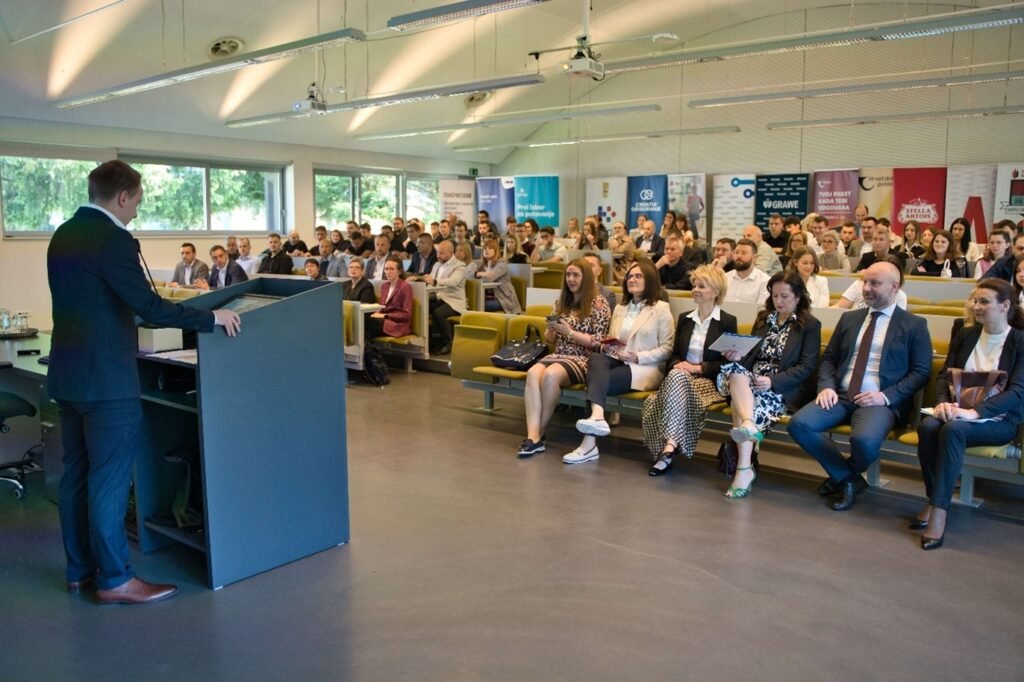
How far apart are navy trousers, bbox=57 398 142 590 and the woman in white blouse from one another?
448 cm

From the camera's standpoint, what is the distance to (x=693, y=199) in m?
15.0

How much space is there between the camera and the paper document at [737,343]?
15.1 ft

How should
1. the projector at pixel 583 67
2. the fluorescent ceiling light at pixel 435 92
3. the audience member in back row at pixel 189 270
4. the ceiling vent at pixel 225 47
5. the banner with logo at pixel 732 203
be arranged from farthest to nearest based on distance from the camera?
the banner with logo at pixel 732 203 → the ceiling vent at pixel 225 47 → the audience member in back row at pixel 189 270 → the fluorescent ceiling light at pixel 435 92 → the projector at pixel 583 67

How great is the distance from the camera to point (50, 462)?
14.0 feet

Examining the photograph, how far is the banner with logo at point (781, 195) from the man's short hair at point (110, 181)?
1263cm

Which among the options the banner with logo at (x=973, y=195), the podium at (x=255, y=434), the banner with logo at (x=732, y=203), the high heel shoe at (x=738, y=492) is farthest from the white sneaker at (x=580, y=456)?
the banner with logo at (x=732, y=203)

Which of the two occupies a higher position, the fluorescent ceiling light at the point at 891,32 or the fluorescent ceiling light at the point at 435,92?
the fluorescent ceiling light at the point at 891,32

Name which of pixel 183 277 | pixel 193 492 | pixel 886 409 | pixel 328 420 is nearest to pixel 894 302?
pixel 886 409

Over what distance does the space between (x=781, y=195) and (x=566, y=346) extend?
9.95m

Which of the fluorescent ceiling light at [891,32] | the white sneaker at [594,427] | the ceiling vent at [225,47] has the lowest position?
the white sneaker at [594,427]

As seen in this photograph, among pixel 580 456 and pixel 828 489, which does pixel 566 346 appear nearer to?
pixel 580 456

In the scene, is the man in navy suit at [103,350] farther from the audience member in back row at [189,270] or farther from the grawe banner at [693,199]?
the grawe banner at [693,199]

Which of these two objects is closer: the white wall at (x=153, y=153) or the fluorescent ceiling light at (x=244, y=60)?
the fluorescent ceiling light at (x=244, y=60)

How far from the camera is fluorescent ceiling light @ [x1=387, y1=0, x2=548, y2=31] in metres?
6.64
